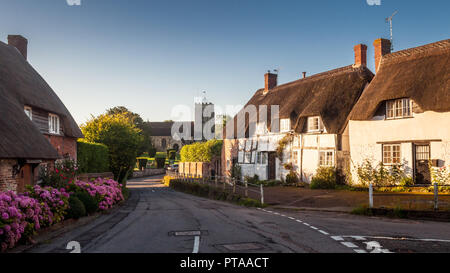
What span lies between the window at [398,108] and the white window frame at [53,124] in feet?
65.9

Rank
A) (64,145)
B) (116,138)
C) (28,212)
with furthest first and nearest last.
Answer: (116,138)
(64,145)
(28,212)

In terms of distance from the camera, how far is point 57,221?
472 inches

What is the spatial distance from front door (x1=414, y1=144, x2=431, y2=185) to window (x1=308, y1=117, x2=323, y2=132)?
267 inches

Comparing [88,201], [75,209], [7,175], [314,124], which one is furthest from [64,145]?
[314,124]

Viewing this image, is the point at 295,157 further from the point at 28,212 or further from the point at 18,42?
the point at 18,42

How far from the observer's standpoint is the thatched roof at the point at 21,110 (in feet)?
44.4

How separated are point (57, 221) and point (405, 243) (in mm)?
10195

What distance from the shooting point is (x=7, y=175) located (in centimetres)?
1425

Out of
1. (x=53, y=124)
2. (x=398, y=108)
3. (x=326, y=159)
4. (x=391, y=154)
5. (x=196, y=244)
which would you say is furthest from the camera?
(x=326, y=159)

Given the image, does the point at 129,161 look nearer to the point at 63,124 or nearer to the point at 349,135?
the point at 63,124

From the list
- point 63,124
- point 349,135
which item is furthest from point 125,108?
point 349,135

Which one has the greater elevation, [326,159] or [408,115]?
[408,115]

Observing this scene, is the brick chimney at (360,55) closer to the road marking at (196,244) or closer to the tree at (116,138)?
the tree at (116,138)

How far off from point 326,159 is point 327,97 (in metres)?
4.41
